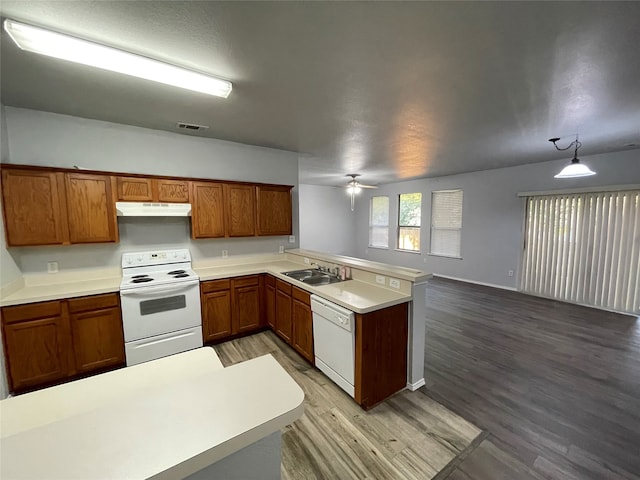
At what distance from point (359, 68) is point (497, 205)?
527 centimetres

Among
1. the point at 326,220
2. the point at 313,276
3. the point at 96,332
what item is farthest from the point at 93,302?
the point at 326,220

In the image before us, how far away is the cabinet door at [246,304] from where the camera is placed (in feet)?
11.2

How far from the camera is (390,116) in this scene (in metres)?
2.81

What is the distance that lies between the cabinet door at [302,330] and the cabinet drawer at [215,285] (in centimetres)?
96

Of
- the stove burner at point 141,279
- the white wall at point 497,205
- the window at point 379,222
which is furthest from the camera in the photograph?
the window at point 379,222

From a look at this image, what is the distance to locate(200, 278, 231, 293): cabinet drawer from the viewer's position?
3150 millimetres

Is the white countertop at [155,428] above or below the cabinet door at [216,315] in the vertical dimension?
above

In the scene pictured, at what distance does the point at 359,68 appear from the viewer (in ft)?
6.35

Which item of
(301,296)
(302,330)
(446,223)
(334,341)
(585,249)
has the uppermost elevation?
(446,223)

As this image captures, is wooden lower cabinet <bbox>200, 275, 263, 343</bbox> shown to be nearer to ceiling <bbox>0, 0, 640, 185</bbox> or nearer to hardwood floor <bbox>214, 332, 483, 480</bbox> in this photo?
hardwood floor <bbox>214, 332, 483, 480</bbox>

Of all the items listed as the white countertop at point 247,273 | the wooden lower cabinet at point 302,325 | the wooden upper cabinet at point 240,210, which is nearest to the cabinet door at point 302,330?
the wooden lower cabinet at point 302,325

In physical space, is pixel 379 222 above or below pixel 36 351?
above

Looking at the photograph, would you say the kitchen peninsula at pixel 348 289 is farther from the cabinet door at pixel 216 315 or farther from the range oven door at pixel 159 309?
the range oven door at pixel 159 309

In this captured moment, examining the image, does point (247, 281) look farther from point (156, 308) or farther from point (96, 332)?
point (96, 332)
